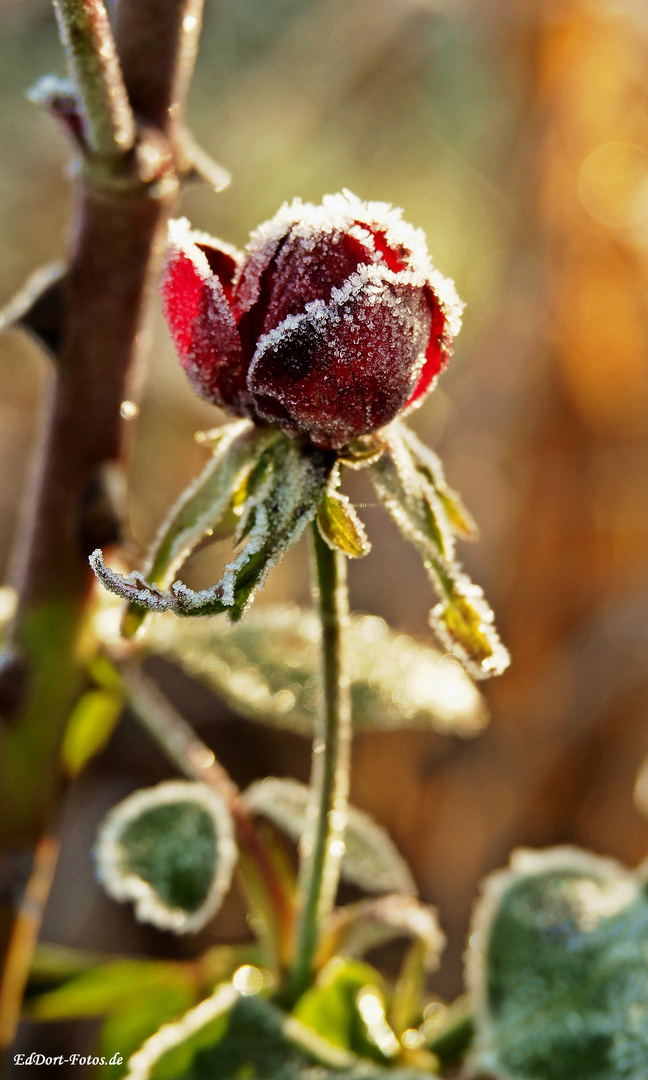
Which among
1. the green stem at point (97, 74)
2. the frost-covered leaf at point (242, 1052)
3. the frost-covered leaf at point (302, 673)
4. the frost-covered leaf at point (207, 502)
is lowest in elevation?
the frost-covered leaf at point (242, 1052)

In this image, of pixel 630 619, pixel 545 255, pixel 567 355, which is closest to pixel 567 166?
pixel 545 255

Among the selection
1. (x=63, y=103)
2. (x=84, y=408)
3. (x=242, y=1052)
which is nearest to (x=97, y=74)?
(x=63, y=103)

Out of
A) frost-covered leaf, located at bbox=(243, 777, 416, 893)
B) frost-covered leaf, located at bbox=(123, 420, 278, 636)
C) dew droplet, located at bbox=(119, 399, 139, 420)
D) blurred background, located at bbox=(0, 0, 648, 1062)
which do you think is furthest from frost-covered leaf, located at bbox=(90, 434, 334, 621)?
blurred background, located at bbox=(0, 0, 648, 1062)

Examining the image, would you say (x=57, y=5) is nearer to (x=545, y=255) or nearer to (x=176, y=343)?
(x=176, y=343)

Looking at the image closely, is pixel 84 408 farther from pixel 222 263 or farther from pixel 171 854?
pixel 171 854

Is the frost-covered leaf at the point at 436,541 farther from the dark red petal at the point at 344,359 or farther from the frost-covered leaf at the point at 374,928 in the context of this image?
the frost-covered leaf at the point at 374,928

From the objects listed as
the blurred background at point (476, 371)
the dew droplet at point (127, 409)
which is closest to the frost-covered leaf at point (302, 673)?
the dew droplet at point (127, 409)
